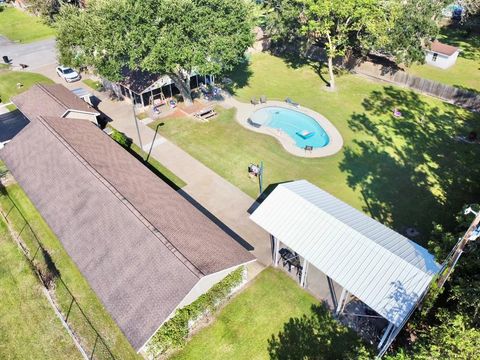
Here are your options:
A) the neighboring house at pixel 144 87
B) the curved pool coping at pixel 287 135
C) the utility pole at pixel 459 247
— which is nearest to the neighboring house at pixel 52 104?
the neighboring house at pixel 144 87

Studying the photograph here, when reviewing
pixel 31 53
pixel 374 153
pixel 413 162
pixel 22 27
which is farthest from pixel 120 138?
pixel 22 27

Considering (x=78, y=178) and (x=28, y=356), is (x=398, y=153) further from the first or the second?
(x=28, y=356)

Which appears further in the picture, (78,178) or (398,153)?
(398,153)

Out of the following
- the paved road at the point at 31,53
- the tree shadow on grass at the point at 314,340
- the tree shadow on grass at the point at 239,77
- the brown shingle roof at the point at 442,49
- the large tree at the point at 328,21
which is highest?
the large tree at the point at 328,21

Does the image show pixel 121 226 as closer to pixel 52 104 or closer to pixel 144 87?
pixel 52 104

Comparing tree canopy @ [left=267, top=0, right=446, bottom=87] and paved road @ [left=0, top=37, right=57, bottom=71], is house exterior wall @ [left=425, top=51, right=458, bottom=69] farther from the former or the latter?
paved road @ [left=0, top=37, right=57, bottom=71]

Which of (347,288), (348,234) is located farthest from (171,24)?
(347,288)

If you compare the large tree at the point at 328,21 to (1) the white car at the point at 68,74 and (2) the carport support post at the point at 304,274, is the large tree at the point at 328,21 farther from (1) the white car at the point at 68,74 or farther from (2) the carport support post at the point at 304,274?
(2) the carport support post at the point at 304,274
